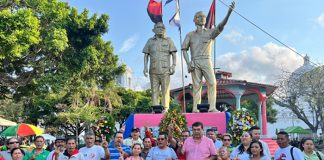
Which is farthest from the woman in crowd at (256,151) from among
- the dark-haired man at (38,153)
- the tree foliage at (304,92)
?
the tree foliage at (304,92)

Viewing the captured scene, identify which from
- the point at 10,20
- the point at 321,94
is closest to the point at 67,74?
the point at 10,20

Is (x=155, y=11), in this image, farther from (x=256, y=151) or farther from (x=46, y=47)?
(x=256, y=151)

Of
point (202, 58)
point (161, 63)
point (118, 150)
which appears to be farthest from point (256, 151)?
point (161, 63)

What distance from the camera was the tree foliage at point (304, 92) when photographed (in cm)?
2722

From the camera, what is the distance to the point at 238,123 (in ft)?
32.8

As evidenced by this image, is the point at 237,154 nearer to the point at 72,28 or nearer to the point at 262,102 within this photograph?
the point at 72,28

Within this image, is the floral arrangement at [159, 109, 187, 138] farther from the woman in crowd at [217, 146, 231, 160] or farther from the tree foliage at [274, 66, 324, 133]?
the tree foliage at [274, 66, 324, 133]

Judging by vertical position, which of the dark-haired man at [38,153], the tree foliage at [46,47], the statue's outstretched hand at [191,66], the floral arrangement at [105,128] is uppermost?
the tree foliage at [46,47]

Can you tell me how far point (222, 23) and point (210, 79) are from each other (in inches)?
67.4

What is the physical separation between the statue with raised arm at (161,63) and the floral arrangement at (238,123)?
2.77 meters

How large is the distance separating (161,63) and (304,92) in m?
18.6

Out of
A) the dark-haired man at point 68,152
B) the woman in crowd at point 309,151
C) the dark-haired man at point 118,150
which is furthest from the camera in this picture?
the dark-haired man at point 118,150

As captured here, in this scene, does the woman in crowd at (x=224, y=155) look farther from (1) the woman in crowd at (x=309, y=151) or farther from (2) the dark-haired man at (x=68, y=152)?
(2) the dark-haired man at (x=68, y=152)

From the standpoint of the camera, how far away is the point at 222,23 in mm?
11656
